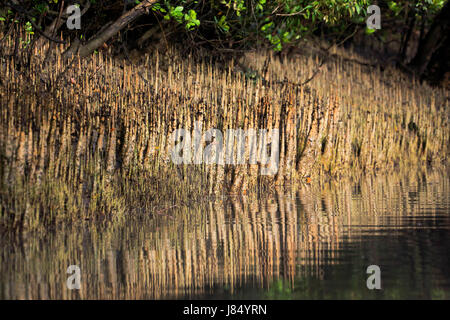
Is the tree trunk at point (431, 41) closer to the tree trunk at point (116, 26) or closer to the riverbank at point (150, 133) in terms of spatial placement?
the riverbank at point (150, 133)

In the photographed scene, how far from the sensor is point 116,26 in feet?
37.3

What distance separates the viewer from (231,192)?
1082 cm

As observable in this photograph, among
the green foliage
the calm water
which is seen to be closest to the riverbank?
the calm water

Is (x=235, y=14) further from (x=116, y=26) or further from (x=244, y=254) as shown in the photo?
(x=244, y=254)

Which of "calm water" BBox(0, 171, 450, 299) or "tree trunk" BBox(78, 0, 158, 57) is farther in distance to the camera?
"tree trunk" BBox(78, 0, 158, 57)

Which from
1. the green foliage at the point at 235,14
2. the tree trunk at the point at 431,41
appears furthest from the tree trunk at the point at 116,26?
the tree trunk at the point at 431,41

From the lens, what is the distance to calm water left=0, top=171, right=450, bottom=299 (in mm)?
5395

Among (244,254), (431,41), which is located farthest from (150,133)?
(431,41)

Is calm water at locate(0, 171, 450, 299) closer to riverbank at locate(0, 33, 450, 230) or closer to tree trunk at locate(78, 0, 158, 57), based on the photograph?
riverbank at locate(0, 33, 450, 230)

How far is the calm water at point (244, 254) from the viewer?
5395 mm

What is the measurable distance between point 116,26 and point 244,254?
219 inches

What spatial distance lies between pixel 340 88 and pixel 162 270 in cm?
1110

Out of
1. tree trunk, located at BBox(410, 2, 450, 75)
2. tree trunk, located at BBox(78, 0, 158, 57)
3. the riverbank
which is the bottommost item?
the riverbank

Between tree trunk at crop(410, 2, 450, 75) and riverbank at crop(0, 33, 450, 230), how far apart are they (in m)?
6.39
